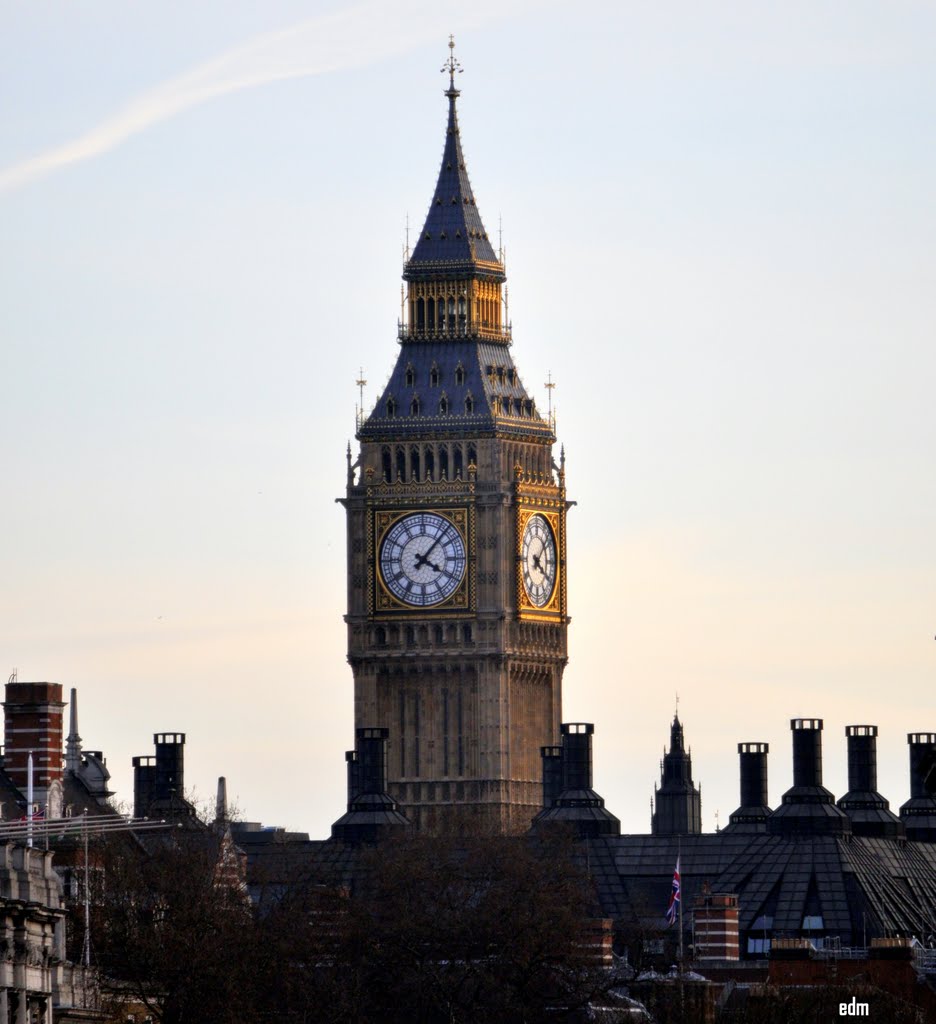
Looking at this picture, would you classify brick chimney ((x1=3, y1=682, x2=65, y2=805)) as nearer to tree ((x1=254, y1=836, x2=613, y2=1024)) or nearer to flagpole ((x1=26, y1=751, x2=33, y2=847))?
flagpole ((x1=26, y1=751, x2=33, y2=847))

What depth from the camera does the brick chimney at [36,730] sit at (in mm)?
169875

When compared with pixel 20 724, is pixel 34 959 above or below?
below

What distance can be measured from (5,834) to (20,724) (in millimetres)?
26854

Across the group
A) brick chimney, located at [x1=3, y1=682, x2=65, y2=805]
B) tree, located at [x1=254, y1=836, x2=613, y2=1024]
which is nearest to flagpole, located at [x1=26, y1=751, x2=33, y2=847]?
brick chimney, located at [x1=3, y1=682, x2=65, y2=805]

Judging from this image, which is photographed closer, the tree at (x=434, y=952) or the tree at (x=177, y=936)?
the tree at (x=177, y=936)

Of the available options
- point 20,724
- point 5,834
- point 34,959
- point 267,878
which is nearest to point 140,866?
point 20,724

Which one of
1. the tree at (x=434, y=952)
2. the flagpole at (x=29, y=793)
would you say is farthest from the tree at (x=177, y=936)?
the flagpole at (x=29, y=793)

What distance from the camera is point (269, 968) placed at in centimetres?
16512

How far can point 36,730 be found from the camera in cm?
17112

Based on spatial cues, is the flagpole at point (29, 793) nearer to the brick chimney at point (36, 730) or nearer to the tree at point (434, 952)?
the brick chimney at point (36, 730)

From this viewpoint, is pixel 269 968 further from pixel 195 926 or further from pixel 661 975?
pixel 661 975

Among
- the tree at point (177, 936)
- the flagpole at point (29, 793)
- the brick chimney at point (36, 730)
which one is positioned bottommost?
the tree at point (177, 936)

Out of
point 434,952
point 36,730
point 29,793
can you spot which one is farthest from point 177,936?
Answer: point 434,952

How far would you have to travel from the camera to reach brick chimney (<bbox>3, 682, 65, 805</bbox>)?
170 m
